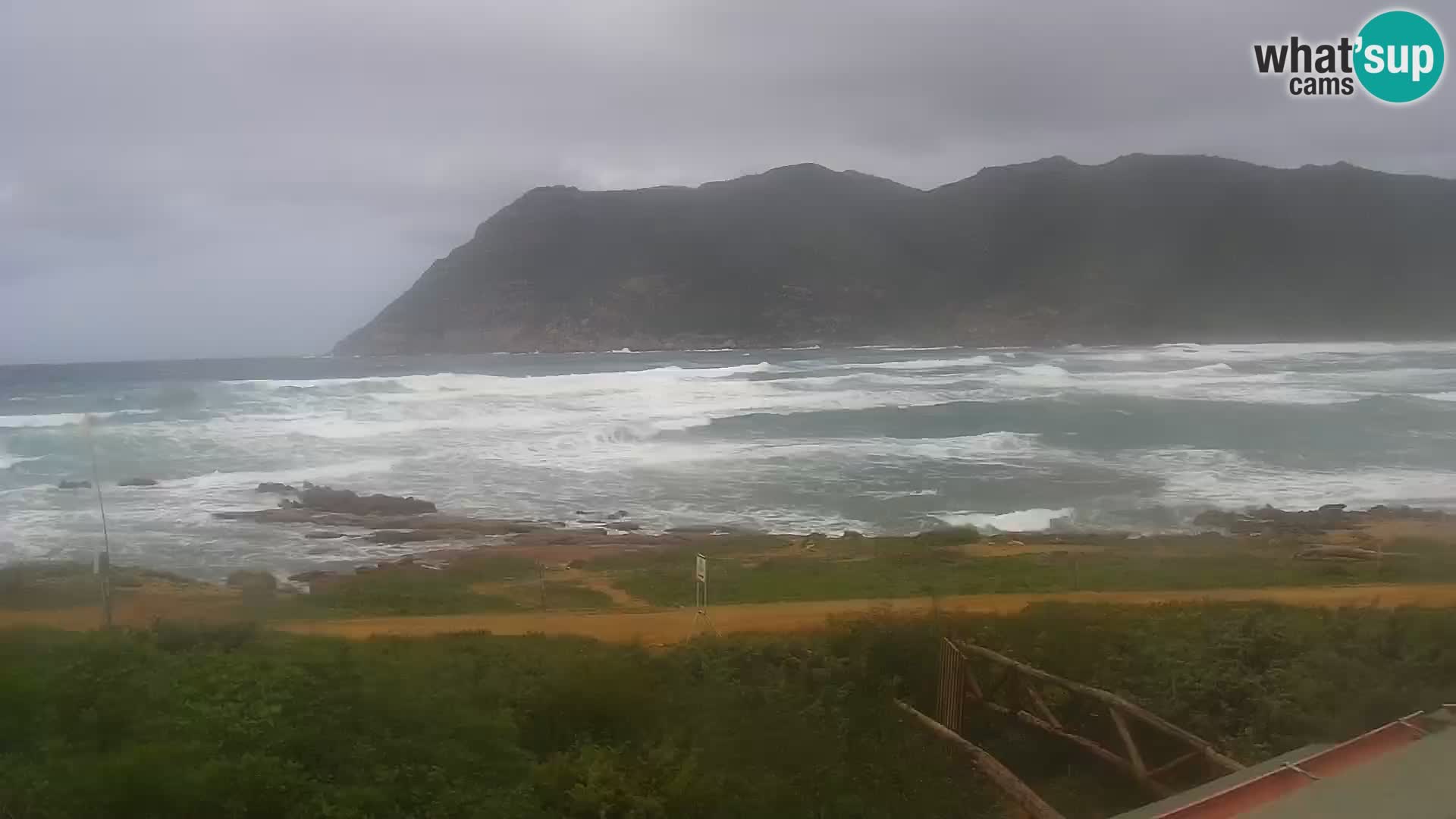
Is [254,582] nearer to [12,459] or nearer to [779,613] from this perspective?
[12,459]

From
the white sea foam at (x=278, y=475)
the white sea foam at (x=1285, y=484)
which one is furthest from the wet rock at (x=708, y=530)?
the white sea foam at (x=1285, y=484)

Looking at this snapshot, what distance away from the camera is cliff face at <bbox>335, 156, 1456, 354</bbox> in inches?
348

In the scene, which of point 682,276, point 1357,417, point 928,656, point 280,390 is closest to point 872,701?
point 928,656

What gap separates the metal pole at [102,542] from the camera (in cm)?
743

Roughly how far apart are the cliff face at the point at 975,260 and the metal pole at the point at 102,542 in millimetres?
3974

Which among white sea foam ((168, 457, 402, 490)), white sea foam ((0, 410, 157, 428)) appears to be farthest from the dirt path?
white sea foam ((0, 410, 157, 428))

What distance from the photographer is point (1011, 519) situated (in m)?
11.8

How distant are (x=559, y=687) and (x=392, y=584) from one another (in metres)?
4.88

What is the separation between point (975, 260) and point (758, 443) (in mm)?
6587

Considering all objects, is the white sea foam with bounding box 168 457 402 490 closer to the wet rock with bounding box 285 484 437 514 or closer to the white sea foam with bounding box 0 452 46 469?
the wet rock with bounding box 285 484 437 514

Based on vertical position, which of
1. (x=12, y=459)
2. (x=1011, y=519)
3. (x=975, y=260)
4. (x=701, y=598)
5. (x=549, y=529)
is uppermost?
(x=975, y=260)

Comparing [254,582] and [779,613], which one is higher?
[254,582]

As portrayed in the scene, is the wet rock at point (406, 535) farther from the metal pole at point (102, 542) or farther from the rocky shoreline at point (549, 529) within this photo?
the metal pole at point (102, 542)

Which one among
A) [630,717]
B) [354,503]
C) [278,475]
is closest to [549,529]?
[354,503]
